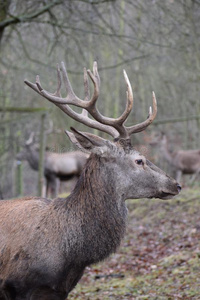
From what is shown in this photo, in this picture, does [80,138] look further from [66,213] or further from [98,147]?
[66,213]

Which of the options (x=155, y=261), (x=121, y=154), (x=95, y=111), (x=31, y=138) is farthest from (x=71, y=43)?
(x=121, y=154)

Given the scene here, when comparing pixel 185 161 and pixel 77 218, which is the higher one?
pixel 185 161

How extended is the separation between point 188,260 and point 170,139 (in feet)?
50.6

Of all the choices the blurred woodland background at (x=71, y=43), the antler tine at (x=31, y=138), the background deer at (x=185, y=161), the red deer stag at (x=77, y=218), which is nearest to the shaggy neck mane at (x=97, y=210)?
the red deer stag at (x=77, y=218)

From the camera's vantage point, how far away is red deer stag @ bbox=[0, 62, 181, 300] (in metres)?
4.70

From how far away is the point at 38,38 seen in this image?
1305cm

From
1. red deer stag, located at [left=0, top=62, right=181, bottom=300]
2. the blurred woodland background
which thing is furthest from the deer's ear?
the blurred woodland background

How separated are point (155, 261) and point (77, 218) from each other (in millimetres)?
3991

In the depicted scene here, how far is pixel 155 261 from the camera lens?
28.2ft

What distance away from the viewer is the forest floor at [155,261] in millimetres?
6816

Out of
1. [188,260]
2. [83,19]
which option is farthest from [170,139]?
[188,260]

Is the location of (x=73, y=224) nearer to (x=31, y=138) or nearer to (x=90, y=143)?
(x=90, y=143)

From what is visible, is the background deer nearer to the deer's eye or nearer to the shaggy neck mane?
the deer's eye

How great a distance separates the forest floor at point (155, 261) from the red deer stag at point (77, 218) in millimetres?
366
